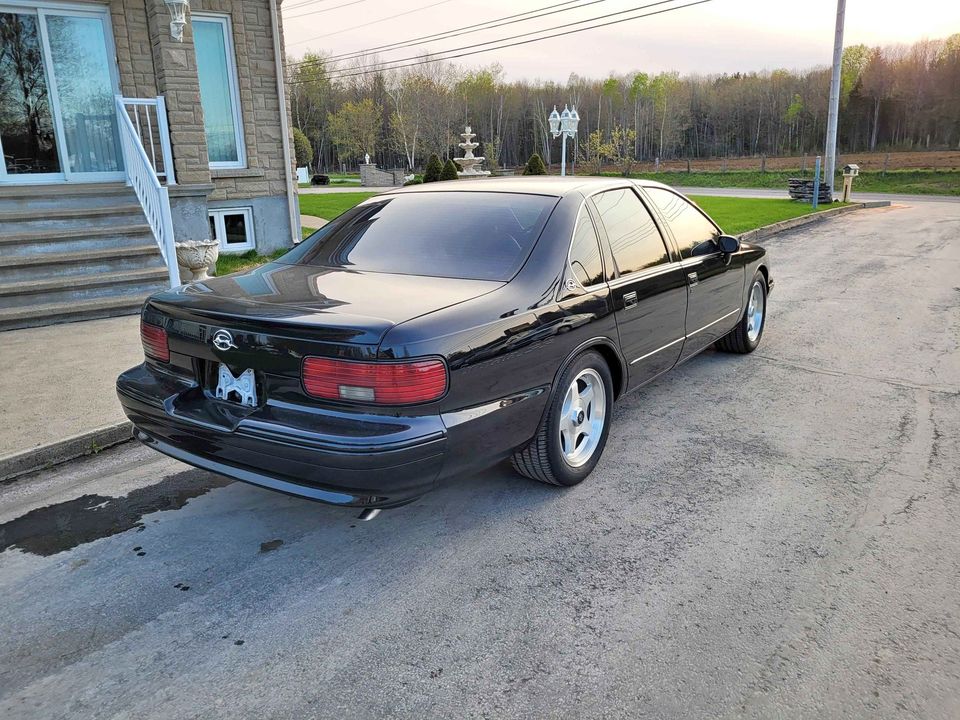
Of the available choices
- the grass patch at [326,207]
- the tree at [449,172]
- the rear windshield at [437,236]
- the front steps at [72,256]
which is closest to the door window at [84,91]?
the front steps at [72,256]

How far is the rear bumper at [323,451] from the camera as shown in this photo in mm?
2686

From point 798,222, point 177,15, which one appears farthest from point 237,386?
point 798,222

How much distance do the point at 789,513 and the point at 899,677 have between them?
1162 mm

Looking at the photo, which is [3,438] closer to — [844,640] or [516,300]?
[516,300]

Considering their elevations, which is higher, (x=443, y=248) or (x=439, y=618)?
(x=443, y=248)

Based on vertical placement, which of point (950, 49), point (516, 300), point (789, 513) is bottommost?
point (789, 513)

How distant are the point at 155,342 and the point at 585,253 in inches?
87.5

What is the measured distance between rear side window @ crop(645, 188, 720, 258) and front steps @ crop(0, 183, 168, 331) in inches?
223

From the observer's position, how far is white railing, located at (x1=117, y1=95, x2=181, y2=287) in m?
7.82

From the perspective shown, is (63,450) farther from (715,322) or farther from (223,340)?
(715,322)

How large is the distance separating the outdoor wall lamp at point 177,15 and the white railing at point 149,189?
1122mm

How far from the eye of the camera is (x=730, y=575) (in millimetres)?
2938

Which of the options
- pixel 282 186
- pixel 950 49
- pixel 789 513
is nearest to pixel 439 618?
pixel 789 513

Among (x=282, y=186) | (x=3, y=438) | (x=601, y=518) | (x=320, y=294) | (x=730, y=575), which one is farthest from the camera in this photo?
(x=282, y=186)
